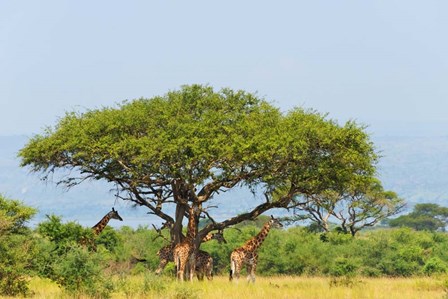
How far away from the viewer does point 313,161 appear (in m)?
39.2

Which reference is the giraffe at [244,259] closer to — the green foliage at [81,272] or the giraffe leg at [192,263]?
the giraffe leg at [192,263]

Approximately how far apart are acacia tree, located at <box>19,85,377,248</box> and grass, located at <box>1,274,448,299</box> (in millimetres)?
4561

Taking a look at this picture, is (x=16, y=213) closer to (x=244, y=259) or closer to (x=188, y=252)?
(x=188, y=252)

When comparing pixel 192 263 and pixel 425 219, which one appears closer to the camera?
pixel 192 263

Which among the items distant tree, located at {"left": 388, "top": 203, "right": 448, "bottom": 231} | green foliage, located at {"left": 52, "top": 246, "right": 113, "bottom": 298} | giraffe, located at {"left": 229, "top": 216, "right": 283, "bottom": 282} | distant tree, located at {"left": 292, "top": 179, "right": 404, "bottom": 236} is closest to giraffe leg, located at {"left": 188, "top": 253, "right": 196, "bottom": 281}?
giraffe, located at {"left": 229, "top": 216, "right": 283, "bottom": 282}

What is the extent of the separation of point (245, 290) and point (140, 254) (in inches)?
910

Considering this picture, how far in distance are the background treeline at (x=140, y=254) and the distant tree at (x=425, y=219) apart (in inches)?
2165

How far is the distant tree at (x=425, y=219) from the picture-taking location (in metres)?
126

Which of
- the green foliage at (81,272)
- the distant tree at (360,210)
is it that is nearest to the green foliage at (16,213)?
the green foliage at (81,272)

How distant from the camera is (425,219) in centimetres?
12781

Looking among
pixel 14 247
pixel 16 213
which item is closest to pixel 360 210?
pixel 16 213

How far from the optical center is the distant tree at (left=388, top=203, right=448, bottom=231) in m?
126

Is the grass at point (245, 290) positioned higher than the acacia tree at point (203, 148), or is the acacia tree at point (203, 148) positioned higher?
the acacia tree at point (203, 148)

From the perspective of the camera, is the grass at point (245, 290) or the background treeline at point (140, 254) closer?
the grass at point (245, 290)
